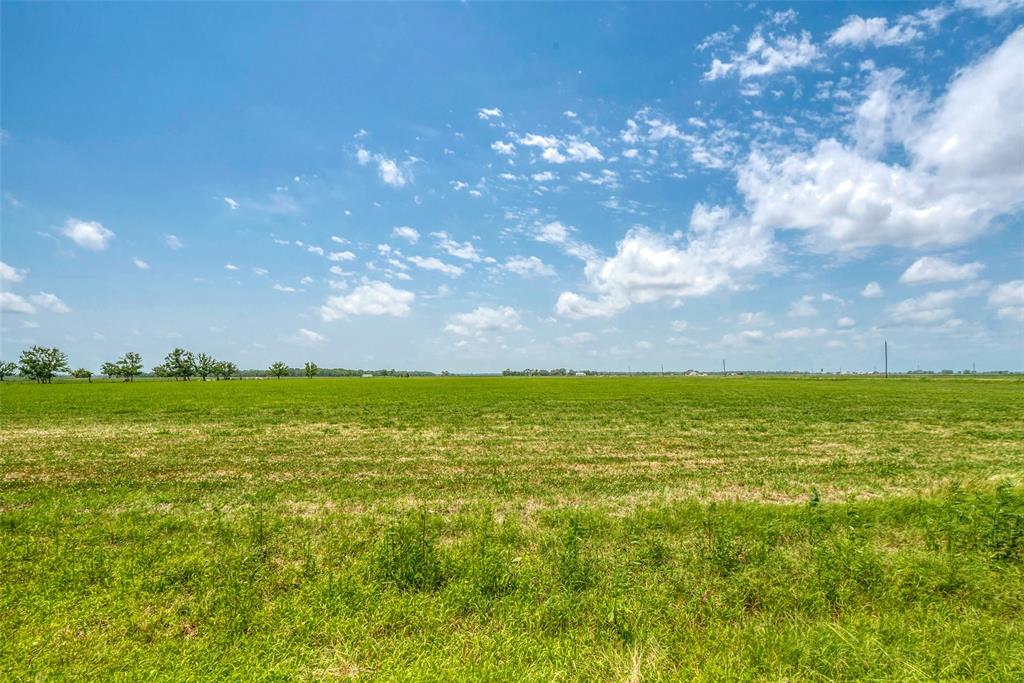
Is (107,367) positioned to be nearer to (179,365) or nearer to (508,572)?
(179,365)

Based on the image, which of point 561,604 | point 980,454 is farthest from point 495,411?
point 561,604

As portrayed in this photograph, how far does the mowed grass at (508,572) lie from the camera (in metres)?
4.73

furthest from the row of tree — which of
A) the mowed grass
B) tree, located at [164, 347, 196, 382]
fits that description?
the mowed grass

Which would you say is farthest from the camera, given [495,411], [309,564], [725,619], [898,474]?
[495,411]

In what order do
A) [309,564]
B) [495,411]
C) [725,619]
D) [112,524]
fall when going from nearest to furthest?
[725,619] → [309,564] → [112,524] → [495,411]

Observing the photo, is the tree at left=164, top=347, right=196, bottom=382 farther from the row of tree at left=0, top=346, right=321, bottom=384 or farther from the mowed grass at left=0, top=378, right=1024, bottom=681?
the mowed grass at left=0, top=378, right=1024, bottom=681

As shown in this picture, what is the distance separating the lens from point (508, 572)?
6668 mm

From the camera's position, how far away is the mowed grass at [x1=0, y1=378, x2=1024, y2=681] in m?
4.73

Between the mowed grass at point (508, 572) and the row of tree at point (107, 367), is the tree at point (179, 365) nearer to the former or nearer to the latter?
the row of tree at point (107, 367)

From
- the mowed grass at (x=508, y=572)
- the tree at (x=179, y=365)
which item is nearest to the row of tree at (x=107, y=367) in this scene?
the tree at (x=179, y=365)

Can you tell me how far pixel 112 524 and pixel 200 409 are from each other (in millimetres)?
34518

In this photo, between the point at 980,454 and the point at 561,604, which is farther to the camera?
the point at 980,454

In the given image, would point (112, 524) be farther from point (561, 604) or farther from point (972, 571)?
point (972, 571)

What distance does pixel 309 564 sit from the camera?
720cm
